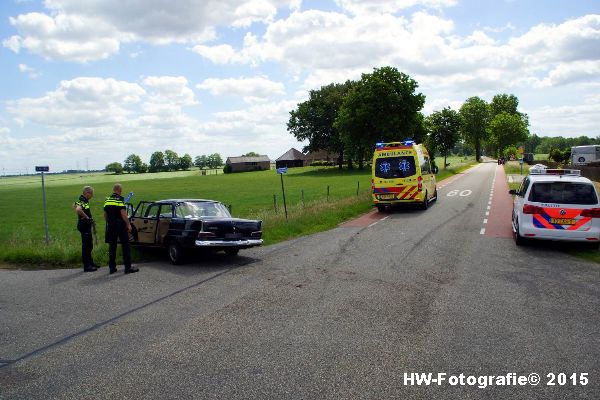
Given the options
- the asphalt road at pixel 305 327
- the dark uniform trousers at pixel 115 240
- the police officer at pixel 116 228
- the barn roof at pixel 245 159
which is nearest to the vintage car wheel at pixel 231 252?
the asphalt road at pixel 305 327

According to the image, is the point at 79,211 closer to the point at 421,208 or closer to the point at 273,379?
the point at 273,379

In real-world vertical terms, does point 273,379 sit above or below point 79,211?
below

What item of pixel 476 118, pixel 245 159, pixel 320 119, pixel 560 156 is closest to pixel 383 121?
pixel 320 119

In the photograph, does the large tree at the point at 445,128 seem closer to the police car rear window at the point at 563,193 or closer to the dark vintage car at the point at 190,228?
the police car rear window at the point at 563,193

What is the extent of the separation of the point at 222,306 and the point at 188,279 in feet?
7.46

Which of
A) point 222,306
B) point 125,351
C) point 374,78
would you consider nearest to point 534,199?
point 222,306

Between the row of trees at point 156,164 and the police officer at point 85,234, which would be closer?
the police officer at point 85,234

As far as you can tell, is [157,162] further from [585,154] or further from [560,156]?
[585,154]

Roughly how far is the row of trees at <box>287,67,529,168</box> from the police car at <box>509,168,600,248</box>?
4391 cm

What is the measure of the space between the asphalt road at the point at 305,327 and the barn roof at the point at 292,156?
11328 cm

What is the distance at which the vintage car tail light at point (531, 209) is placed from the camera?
37.4 feet

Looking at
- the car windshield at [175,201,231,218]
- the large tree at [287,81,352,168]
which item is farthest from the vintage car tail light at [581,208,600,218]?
the large tree at [287,81,352,168]

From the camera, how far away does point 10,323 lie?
650 centimetres

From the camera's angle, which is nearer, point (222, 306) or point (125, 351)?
point (125, 351)
